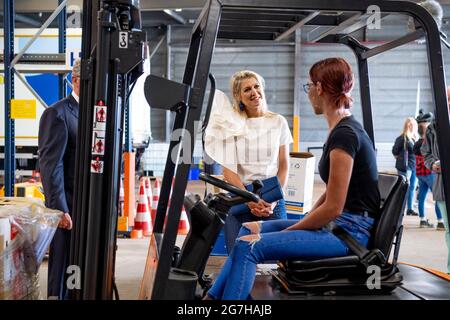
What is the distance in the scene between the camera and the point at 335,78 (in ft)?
8.41

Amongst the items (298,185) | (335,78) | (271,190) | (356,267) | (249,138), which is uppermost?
(335,78)

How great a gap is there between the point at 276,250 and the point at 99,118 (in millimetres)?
1168

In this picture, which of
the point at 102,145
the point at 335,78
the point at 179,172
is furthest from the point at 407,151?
the point at 179,172

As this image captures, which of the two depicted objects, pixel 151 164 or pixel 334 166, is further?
pixel 151 164

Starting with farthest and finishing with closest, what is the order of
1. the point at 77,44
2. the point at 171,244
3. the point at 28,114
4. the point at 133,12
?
the point at 77,44, the point at 28,114, the point at 133,12, the point at 171,244

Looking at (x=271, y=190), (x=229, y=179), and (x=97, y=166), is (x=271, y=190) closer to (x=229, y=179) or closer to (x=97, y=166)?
(x=229, y=179)

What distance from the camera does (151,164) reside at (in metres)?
17.2

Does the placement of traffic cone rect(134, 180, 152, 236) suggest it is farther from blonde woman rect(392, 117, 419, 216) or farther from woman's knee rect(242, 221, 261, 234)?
blonde woman rect(392, 117, 419, 216)

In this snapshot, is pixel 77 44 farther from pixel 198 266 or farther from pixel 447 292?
pixel 447 292

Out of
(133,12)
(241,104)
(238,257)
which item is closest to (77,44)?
(241,104)

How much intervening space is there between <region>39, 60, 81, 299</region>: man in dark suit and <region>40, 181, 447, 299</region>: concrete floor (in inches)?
51.2

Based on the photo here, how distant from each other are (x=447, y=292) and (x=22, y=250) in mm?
2310

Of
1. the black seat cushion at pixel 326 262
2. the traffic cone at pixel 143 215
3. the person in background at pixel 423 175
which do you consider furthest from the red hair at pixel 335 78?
the person in background at pixel 423 175
